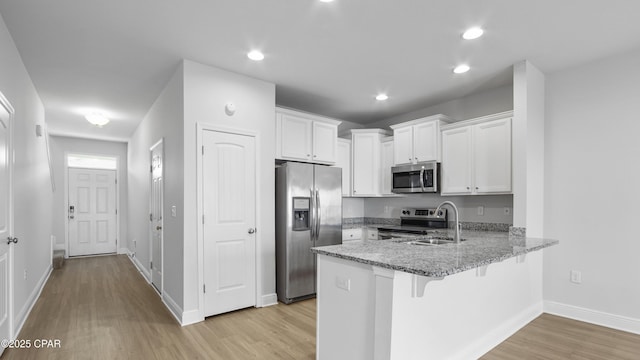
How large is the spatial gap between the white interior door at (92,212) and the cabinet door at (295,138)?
558cm

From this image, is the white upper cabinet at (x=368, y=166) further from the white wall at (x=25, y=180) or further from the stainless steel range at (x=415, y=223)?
the white wall at (x=25, y=180)

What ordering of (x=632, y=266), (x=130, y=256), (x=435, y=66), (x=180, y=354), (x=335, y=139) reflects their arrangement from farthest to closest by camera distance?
(x=130, y=256) → (x=335, y=139) → (x=435, y=66) → (x=632, y=266) → (x=180, y=354)

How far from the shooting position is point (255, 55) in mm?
3219

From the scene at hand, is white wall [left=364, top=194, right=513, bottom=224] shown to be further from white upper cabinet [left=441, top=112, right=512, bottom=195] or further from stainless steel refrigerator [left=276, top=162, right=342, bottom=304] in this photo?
stainless steel refrigerator [left=276, top=162, right=342, bottom=304]

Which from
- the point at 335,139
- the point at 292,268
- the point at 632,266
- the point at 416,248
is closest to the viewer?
the point at 416,248

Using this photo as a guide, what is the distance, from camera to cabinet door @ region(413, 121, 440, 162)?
451 cm

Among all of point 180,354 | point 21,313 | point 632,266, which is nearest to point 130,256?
point 21,313

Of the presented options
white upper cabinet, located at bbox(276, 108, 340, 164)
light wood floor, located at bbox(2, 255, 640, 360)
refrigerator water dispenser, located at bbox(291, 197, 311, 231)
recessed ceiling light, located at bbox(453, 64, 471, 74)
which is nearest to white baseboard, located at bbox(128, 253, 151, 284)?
light wood floor, located at bbox(2, 255, 640, 360)

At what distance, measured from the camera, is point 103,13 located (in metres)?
2.49

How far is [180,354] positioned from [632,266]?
419 cm

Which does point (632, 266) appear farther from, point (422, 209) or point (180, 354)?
point (180, 354)

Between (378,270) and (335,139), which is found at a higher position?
(335,139)

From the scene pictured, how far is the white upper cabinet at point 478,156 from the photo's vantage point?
3789 millimetres

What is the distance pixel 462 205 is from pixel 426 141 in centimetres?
103
